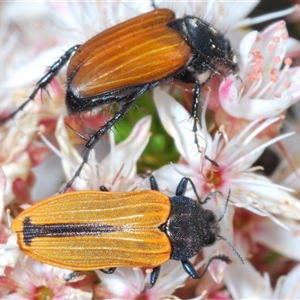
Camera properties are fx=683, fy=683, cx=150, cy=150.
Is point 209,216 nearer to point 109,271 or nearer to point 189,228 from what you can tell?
point 189,228

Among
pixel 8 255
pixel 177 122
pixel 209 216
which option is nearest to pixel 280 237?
pixel 209 216

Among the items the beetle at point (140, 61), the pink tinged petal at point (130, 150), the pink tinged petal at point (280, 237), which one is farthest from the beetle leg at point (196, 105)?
the pink tinged petal at point (280, 237)

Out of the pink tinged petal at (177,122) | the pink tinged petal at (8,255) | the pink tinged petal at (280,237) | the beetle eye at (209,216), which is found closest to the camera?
the pink tinged petal at (8,255)

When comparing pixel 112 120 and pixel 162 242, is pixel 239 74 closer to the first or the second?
pixel 112 120

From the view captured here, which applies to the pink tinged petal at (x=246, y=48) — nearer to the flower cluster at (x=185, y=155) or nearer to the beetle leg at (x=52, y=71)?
the flower cluster at (x=185, y=155)

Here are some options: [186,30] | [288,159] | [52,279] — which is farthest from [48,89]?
[288,159]

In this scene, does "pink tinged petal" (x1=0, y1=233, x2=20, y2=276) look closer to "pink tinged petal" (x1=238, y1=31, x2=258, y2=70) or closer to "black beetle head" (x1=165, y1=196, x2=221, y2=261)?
"black beetle head" (x1=165, y1=196, x2=221, y2=261)

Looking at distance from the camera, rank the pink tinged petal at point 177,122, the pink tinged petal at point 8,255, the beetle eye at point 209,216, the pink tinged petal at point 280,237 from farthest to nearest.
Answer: the pink tinged petal at point 280,237
the pink tinged petal at point 177,122
the beetle eye at point 209,216
the pink tinged petal at point 8,255
